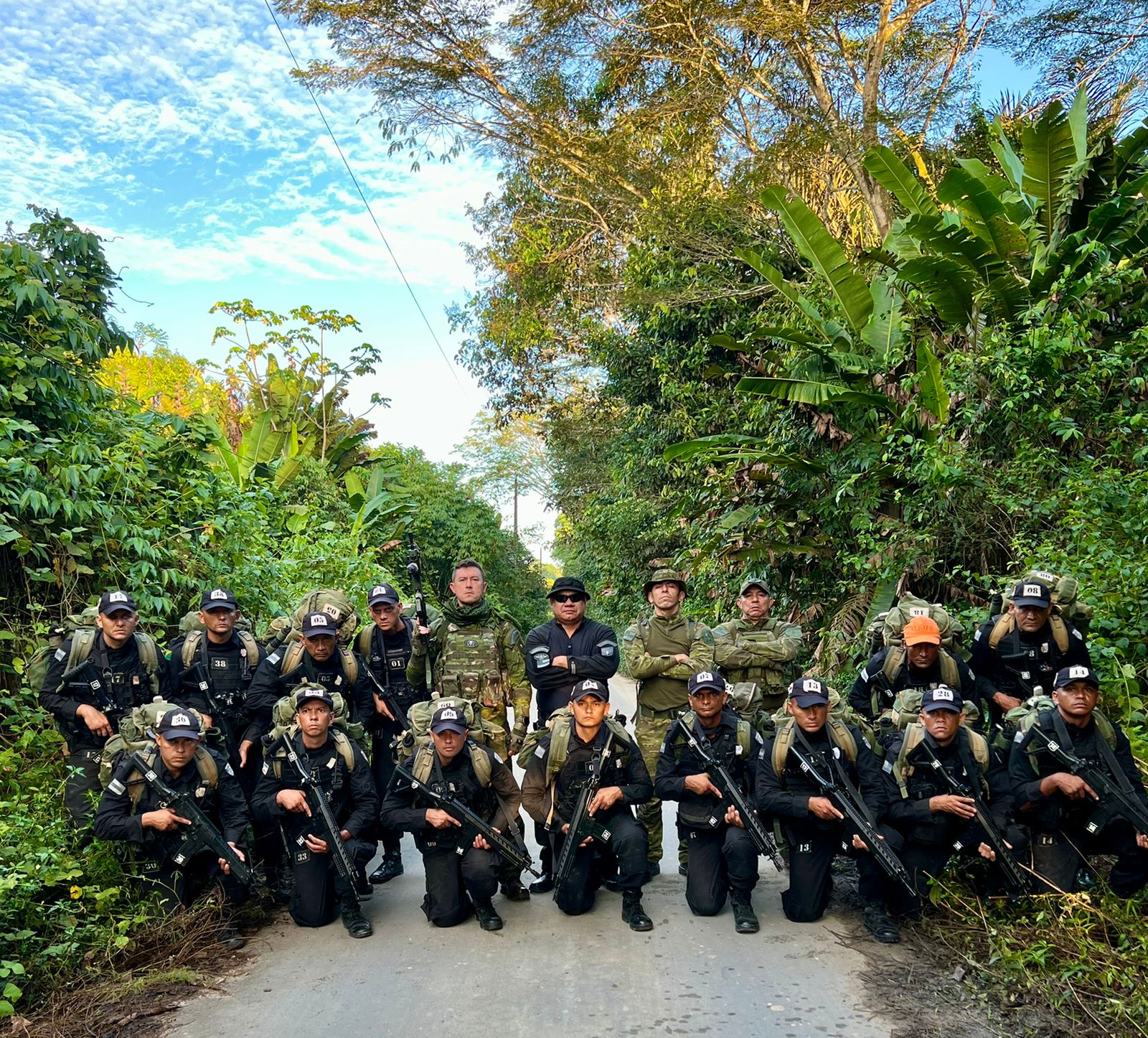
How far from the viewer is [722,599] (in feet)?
42.0

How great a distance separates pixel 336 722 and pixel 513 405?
797 inches

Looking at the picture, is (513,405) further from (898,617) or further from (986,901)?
(986,901)

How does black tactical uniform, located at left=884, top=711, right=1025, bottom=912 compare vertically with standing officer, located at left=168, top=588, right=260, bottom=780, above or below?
below

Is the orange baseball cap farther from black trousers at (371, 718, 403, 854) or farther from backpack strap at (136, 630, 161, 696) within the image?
backpack strap at (136, 630, 161, 696)

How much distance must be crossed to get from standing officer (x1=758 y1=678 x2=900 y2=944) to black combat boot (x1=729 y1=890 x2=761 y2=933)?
283 mm

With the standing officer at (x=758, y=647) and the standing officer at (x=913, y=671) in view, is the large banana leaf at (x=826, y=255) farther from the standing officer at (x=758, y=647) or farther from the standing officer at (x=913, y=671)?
the standing officer at (x=913, y=671)

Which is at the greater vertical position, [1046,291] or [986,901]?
[1046,291]

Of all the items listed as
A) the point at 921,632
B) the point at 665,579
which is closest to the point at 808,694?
the point at 921,632

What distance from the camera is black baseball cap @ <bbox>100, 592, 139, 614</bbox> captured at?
7043 millimetres

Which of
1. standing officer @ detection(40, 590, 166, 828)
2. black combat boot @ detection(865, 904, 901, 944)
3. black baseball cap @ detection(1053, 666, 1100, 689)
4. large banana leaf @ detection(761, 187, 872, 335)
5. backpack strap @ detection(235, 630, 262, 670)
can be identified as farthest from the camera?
large banana leaf @ detection(761, 187, 872, 335)

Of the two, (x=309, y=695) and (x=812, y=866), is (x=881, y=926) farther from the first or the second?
(x=309, y=695)

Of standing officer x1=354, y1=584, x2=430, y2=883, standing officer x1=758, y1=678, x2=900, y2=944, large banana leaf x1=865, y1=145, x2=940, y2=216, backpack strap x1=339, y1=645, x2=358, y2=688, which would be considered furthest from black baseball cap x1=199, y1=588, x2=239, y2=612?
large banana leaf x1=865, y1=145, x2=940, y2=216

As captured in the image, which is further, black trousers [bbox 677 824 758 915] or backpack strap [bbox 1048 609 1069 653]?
backpack strap [bbox 1048 609 1069 653]

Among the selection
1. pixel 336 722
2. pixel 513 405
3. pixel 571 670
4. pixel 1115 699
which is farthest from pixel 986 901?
pixel 513 405
